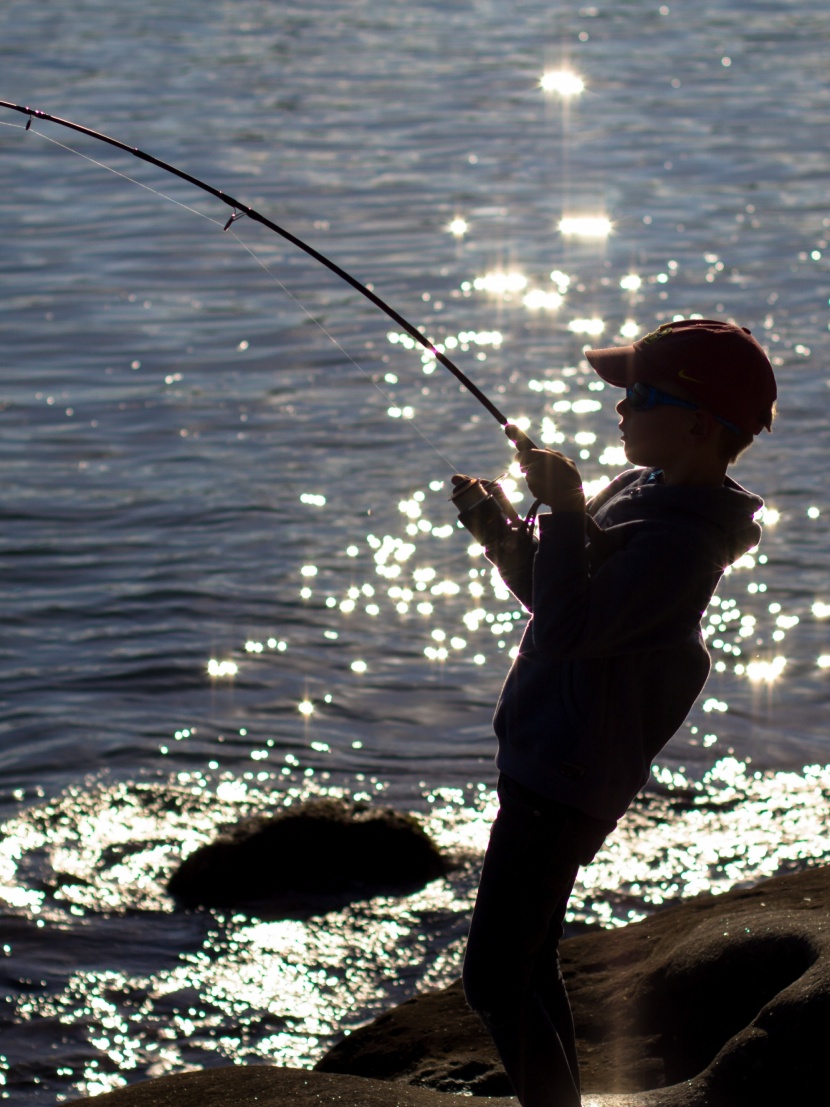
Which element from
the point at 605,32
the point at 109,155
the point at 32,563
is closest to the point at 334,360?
the point at 32,563

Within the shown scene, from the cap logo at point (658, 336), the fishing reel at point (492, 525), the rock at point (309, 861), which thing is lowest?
the fishing reel at point (492, 525)

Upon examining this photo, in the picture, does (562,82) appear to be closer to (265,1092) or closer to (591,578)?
(265,1092)

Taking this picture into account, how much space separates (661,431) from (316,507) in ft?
21.5

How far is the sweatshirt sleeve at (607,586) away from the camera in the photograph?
2943mm

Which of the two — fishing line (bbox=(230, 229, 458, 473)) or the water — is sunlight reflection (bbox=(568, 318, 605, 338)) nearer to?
the water

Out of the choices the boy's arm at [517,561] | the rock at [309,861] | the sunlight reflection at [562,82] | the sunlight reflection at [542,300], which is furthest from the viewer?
the sunlight reflection at [562,82]

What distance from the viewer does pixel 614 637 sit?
2.98 metres

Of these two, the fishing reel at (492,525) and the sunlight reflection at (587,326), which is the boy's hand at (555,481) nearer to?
the fishing reel at (492,525)

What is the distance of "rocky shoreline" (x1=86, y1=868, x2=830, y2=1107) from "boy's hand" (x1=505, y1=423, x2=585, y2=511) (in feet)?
4.23

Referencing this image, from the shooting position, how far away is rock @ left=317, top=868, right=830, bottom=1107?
358 centimetres

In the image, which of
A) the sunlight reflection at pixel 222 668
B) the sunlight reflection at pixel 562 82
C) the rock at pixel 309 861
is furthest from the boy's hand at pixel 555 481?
the sunlight reflection at pixel 562 82

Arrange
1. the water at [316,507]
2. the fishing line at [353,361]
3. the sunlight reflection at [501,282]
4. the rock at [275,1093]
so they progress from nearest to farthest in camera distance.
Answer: the rock at [275,1093] < the water at [316,507] < the fishing line at [353,361] < the sunlight reflection at [501,282]

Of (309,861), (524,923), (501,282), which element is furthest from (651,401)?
(501,282)

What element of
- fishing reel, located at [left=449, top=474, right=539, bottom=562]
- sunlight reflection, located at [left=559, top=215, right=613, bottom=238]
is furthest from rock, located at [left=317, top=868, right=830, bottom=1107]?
sunlight reflection, located at [left=559, top=215, right=613, bottom=238]
